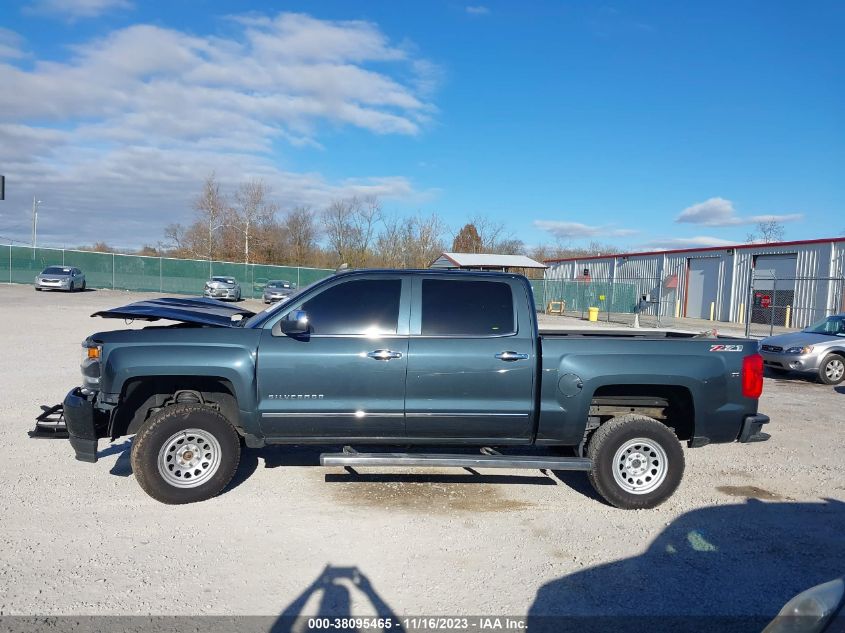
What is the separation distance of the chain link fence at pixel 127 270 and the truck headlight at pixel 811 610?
44096mm

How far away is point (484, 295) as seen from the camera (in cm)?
544

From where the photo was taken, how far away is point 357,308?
531 cm

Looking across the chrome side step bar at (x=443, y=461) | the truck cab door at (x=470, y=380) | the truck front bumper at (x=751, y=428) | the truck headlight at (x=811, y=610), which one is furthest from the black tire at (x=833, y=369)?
the truck headlight at (x=811, y=610)

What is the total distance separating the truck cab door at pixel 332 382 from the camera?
16.6 ft

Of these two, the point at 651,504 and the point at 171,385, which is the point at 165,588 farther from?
the point at 651,504

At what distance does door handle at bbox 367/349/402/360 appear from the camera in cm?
509

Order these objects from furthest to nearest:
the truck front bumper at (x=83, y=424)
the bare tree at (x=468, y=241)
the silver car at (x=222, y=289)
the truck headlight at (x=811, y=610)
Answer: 1. the bare tree at (x=468, y=241)
2. the silver car at (x=222, y=289)
3. the truck front bumper at (x=83, y=424)
4. the truck headlight at (x=811, y=610)

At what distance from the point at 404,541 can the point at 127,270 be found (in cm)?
4257

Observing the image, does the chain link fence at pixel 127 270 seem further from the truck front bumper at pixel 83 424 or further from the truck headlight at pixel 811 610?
the truck headlight at pixel 811 610

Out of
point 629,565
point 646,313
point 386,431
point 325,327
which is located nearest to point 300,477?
point 386,431

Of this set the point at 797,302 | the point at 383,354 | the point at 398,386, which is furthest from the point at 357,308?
the point at 797,302

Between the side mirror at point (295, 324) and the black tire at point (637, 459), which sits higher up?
the side mirror at point (295, 324)

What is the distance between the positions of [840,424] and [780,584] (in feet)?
19.5

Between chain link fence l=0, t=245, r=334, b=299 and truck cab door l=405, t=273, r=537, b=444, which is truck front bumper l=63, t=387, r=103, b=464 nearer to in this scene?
truck cab door l=405, t=273, r=537, b=444
